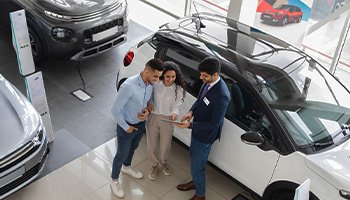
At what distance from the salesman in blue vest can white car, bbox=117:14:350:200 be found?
27 centimetres

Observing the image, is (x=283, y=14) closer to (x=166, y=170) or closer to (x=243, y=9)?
(x=243, y=9)

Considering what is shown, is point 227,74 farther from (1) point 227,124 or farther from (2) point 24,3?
(2) point 24,3

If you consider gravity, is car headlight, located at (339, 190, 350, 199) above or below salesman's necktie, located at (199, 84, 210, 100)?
below

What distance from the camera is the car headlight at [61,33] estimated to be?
233 inches

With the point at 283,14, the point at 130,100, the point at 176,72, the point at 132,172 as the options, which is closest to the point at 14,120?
the point at 130,100

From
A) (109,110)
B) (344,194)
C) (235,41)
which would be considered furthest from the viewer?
(109,110)

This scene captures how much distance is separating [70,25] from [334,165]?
368cm

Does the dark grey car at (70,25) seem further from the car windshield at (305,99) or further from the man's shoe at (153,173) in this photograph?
the car windshield at (305,99)

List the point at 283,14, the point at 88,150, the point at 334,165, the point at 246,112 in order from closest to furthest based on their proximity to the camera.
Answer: the point at 334,165 → the point at 246,112 → the point at 88,150 → the point at 283,14

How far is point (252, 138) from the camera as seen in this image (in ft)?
12.9

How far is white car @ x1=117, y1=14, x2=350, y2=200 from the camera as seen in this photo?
388 centimetres

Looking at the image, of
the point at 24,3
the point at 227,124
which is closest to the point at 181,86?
the point at 227,124

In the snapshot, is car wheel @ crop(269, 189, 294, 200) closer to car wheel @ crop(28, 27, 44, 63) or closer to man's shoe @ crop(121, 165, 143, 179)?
man's shoe @ crop(121, 165, 143, 179)

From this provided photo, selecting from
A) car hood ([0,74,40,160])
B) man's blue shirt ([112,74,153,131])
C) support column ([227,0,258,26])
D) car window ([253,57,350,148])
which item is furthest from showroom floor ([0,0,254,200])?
support column ([227,0,258,26])
